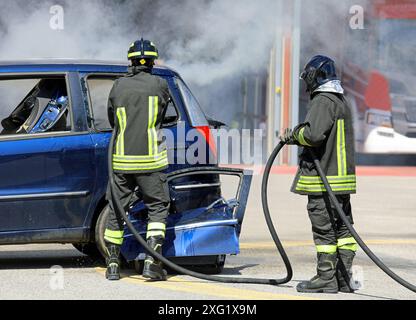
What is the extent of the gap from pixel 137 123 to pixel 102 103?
0.86 metres

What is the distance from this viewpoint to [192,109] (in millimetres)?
7504

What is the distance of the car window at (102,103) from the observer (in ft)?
24.1

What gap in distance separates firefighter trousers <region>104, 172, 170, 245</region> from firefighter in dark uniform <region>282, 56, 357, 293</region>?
94cm

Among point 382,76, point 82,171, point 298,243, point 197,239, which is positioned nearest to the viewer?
point 197,239

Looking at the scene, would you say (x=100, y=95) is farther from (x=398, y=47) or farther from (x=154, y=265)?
(x=398, y=47)

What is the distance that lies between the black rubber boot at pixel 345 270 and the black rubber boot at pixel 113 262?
1.50 meters

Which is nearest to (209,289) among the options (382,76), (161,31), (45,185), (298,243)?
(45,185)

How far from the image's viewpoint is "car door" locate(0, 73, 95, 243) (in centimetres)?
694

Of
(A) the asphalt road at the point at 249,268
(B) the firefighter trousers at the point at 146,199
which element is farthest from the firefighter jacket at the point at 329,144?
(B) the firefighter trousers at the point at 146,199

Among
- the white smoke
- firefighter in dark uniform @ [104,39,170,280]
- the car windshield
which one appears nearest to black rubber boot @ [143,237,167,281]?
firefighter in dark uniform @ [104,39,170,280]

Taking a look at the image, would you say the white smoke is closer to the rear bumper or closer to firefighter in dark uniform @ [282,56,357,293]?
the rear bumper
